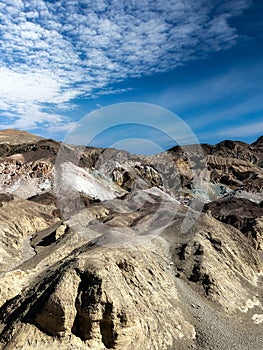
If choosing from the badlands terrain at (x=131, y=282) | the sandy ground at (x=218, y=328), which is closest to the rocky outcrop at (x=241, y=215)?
the badlands terrain at (x=131, y=282)

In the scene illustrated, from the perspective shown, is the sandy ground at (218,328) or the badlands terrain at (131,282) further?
the sandy ground at (218,328)

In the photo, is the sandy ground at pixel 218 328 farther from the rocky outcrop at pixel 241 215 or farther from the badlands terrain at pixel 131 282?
the rocky outcrop at pixel 241 215

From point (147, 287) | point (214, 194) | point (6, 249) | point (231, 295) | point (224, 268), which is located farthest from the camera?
point (214, 194)

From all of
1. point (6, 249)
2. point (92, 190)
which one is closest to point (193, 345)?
point (6, 249)

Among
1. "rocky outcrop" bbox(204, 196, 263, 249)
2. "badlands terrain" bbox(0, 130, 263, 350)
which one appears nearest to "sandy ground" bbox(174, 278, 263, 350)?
"badlands terrain" bbox(0, 130, 263, 350)

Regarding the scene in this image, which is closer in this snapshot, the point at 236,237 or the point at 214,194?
the point at 236,237

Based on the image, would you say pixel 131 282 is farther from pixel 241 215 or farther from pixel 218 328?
pixel 241 215

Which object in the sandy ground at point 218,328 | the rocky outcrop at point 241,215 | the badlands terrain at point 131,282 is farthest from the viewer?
the rocky outcrop at point 241,215

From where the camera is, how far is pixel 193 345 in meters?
20.4

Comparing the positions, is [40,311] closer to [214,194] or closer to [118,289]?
[118,289]

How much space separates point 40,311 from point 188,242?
15.1 m

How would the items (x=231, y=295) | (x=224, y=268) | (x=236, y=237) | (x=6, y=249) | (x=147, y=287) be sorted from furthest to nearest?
(x=6, y=249) → (x=236, y=237) → (x=224, y=268) → (x=231, y=295) → (x=147, y=287)

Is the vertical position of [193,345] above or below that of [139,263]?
below

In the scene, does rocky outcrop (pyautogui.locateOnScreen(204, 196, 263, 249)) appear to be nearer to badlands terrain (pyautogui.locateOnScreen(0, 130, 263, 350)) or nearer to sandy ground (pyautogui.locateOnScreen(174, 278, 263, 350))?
badlands terrain (pyautogui.locateOnScreen(0, 130, 263, 350))
